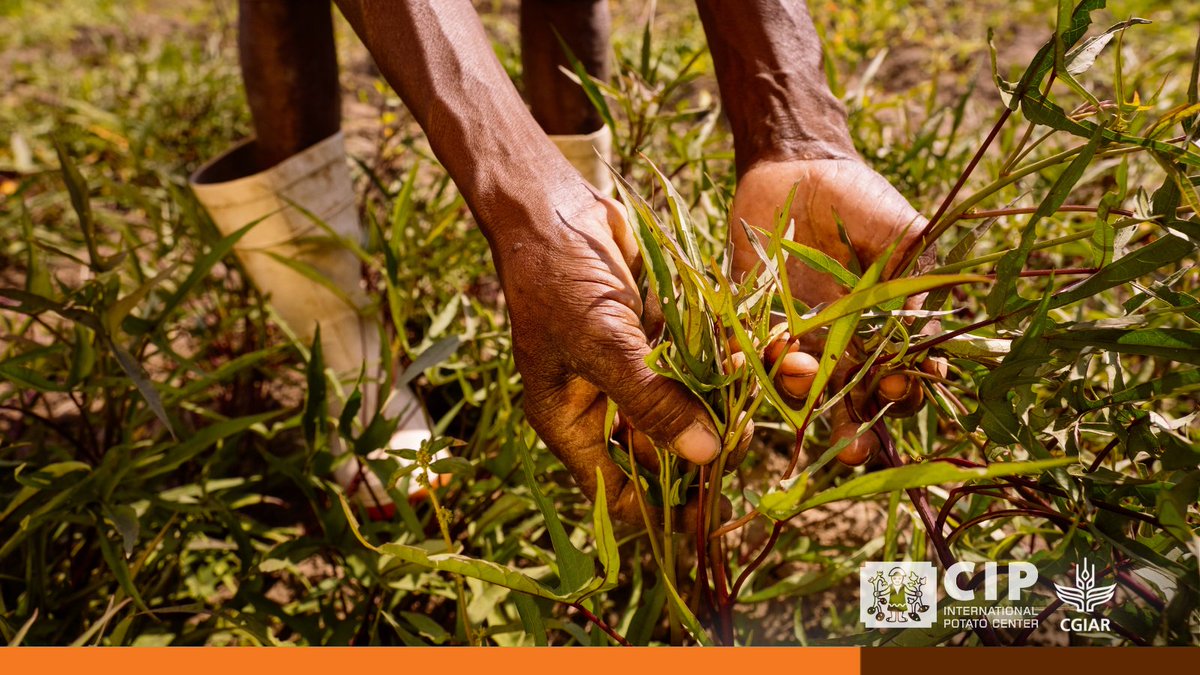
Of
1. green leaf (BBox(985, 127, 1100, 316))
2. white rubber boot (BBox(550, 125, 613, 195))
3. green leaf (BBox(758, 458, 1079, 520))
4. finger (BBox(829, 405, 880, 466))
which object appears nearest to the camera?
green leaf (BBox(758, 458, 1079, 520))

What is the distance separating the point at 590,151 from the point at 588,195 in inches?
29.3

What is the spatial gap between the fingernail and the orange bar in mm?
159

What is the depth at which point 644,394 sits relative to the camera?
2.60 ft

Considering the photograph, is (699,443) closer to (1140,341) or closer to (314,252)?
(1140,341)

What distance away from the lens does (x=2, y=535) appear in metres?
1.26

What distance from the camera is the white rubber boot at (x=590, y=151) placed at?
1610mm

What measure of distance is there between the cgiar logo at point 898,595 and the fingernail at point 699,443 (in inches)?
10.2

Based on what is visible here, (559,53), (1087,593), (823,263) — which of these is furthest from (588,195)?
(559,53)

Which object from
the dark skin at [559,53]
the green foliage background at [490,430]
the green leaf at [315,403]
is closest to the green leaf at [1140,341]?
the green foliage background at [490,430]

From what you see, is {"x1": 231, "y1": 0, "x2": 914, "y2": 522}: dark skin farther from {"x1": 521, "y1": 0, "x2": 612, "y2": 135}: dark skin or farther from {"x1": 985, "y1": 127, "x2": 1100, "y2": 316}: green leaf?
{"x1": 521, "y1": 0, "x2": 612, "y2": 135}: dark skin

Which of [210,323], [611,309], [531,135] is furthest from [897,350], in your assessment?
[210,323]

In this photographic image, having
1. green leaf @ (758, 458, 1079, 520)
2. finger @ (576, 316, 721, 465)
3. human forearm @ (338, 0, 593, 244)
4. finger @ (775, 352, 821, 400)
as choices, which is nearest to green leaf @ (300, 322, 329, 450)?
human forearm @ (338, 0, 593, 244)

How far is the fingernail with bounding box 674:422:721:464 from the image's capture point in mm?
779

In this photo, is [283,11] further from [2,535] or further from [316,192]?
[2,535]
